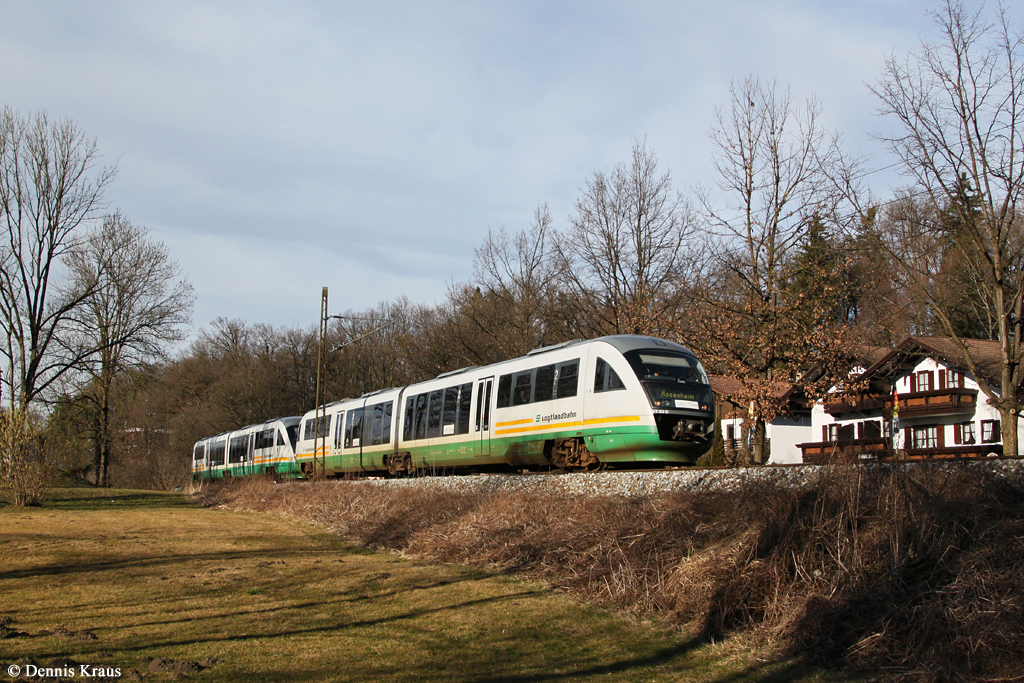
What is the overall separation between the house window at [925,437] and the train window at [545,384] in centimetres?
2590

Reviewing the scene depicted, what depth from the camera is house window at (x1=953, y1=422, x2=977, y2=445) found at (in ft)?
112

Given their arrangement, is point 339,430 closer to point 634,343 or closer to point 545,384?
point 545,384

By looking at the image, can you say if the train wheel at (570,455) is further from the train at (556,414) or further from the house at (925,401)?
the house at (925,401)

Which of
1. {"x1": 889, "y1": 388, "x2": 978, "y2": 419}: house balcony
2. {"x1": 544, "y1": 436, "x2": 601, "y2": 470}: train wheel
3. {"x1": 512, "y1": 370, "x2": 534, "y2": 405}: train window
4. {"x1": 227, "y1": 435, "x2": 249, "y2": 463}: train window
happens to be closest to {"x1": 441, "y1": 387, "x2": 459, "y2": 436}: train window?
{"x1": 512, "y1": 370, "x2": 534, "y2": 405}: train window

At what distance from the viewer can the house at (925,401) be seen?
33500 millimetres

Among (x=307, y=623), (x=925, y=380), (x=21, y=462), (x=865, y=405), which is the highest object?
(x=925, y=380)

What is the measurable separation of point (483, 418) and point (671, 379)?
5.51 m

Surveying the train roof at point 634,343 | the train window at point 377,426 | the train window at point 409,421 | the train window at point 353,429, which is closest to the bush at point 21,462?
the train window at point 409,421

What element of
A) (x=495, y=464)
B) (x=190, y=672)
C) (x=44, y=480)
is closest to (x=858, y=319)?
(x=495, y=464)

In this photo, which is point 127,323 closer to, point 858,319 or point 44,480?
point 44,480

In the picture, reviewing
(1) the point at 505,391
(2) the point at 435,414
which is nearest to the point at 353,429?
(2) the point at 435,414

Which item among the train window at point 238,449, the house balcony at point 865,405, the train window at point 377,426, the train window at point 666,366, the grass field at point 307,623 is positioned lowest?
the grass field at point 307,623

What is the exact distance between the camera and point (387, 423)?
24781 millimetres

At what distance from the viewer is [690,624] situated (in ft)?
24.4
